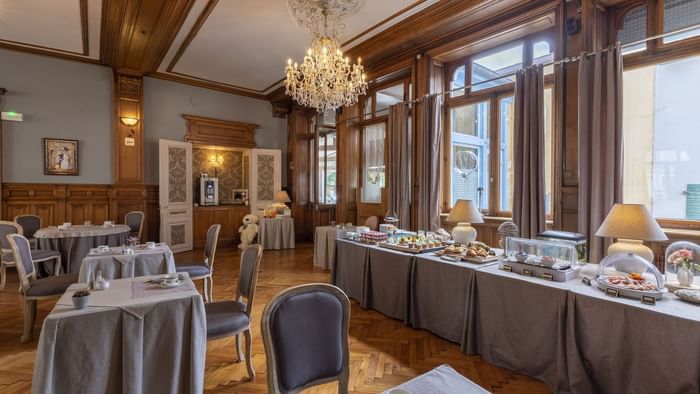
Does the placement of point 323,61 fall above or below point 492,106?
above

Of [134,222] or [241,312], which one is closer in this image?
[241,312]

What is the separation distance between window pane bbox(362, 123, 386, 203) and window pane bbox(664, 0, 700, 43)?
3.99 metres

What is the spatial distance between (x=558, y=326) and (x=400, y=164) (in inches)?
147

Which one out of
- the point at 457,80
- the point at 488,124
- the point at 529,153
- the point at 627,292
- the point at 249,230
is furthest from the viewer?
the point at 249,230

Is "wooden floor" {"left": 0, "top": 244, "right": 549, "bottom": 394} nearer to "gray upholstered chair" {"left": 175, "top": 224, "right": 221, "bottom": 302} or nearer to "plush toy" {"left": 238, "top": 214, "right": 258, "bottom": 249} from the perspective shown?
"gray upholstered chair" {"left": 175, "top": 224, "right": 221, "bottom": 302}

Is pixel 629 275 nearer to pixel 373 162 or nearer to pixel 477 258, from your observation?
pixel 477 258

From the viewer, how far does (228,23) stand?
4824mm

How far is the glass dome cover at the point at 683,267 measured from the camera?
2.04m

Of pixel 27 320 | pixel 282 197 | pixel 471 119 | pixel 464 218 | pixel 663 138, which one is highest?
pixel 471 119

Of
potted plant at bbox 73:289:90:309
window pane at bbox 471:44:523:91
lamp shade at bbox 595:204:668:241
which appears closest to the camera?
potted plant at bbox 73:289:90:309

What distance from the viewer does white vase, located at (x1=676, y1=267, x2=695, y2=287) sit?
6.68ft

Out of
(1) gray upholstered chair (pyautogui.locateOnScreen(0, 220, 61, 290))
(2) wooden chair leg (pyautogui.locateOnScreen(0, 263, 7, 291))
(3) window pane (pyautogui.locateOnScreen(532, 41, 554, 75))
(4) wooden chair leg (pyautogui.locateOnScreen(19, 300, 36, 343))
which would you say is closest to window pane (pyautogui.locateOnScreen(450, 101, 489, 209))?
(3) window pane (pyautogui.locateOnScreen(532, 41, 554, 75))

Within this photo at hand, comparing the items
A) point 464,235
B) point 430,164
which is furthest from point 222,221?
point 464,235

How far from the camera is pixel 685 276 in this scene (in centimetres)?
205
